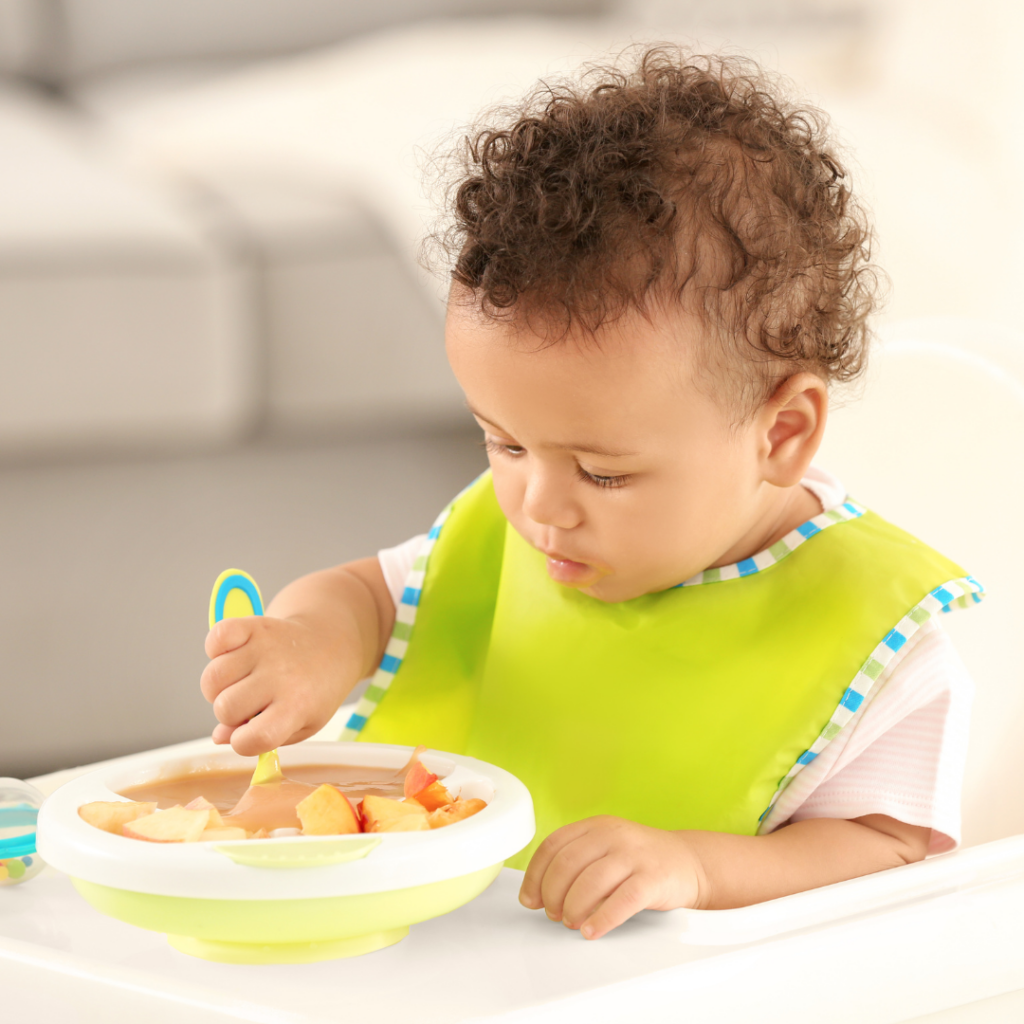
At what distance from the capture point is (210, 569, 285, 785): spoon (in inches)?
20.5

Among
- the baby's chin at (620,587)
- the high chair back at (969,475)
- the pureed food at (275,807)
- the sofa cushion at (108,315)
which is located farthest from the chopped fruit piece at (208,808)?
the sofa cushion at (108,315)

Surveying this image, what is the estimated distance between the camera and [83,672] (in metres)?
1.45

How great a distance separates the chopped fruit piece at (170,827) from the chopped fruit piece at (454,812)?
77 millimetres

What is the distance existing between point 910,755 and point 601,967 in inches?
8.8

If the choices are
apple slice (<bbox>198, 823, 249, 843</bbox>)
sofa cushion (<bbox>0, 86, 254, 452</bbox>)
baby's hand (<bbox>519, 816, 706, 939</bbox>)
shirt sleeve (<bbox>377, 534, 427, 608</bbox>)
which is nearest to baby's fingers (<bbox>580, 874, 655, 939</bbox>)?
baby's hand (<bbox>519, 816, 706, 939</bbox>)

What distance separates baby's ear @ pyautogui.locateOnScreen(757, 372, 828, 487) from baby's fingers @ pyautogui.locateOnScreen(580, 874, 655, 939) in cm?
23

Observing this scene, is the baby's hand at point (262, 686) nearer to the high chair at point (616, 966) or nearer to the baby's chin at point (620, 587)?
the high chair at point (616, 966)

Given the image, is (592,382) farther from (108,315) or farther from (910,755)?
(108,315)

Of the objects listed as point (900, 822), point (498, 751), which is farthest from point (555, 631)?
point (900, 822)

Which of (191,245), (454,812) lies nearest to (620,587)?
(454,812)

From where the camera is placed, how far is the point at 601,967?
0.43 m

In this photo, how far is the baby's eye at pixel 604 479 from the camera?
563 millimetres

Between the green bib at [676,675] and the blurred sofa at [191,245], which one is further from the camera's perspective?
the blurred sofa at [191,245]

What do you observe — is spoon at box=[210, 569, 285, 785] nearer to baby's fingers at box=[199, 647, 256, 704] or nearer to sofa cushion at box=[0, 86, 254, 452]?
baby's fingers at box=[199, 647, 256, 704]
